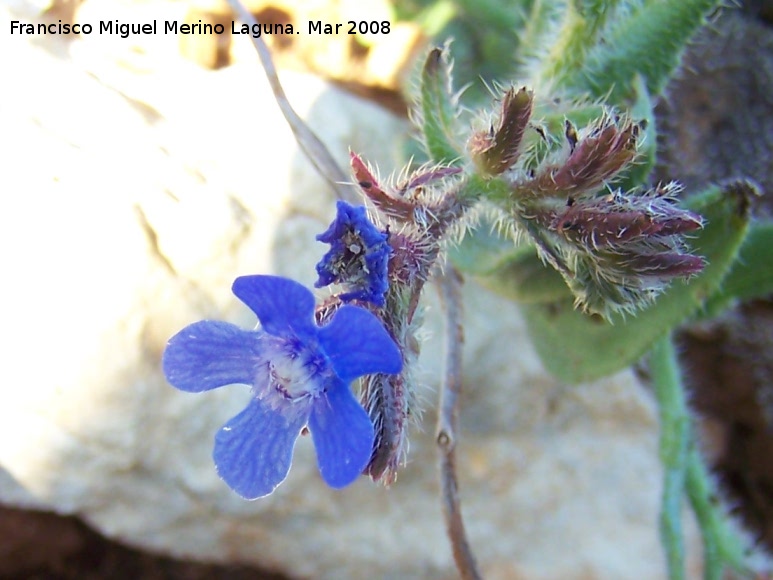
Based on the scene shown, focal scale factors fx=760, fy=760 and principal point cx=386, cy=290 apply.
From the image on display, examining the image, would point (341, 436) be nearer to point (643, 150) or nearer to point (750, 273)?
point (643, 150)

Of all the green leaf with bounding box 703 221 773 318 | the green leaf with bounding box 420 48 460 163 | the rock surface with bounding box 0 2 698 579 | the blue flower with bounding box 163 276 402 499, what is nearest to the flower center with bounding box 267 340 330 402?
the blue flower with bounding box 163 276 402 499

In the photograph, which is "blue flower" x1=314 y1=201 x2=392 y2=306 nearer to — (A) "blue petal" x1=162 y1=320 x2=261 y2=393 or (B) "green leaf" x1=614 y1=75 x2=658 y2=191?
(A) "blue petal" x1=162 y1=320 x2=261 y2=393

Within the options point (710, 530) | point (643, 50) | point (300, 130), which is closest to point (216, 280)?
point (300, 130)

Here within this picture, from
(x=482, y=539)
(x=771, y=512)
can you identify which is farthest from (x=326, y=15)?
(x=771, y=512)

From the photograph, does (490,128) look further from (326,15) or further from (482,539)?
(326,15)

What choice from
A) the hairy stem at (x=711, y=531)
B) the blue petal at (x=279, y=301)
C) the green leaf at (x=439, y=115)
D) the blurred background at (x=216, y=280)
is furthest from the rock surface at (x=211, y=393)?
the blue petal at (x=279, y=301)

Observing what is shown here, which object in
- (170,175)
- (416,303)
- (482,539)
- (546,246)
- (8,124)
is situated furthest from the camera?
(482,539)

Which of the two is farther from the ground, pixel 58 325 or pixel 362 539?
pixel 58 325

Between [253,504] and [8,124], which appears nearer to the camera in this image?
[8,124]
